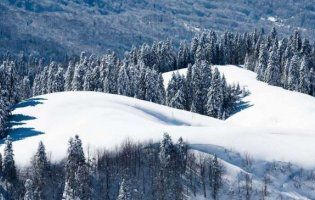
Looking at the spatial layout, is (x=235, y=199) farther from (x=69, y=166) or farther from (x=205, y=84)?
(x=205, y=84)

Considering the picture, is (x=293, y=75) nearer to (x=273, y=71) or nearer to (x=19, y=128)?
(x=273, y=71)

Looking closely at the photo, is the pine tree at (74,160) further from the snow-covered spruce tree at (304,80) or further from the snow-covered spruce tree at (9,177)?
the snow-covered spruce tree at (304,80)

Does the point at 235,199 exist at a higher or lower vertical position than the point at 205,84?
lower

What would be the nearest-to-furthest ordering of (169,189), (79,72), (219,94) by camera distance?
(169,189) → (219,94) → (79,72)

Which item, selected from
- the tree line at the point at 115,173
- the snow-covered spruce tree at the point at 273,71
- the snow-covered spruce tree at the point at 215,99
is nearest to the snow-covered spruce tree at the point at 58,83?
the snow-covered spruce tree at the point at 215,99

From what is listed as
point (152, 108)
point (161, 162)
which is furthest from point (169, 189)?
point (152, 108)

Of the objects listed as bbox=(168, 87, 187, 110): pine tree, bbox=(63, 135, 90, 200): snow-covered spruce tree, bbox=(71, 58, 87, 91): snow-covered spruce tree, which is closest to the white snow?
bbox=(63, 135, 90, 200): snow-covered spruce tree
